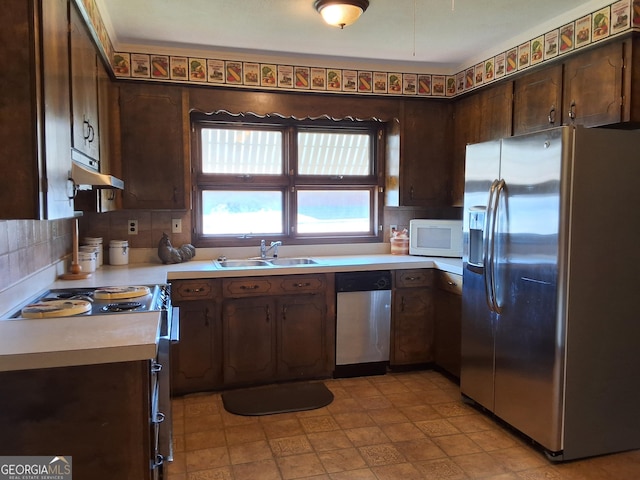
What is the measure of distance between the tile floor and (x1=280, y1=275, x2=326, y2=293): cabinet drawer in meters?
0.76

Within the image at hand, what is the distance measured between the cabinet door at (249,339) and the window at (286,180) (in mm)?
734

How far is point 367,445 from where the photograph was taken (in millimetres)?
2652

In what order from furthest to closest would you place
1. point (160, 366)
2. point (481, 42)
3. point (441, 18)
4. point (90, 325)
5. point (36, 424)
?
point (481, 42) → point (441, 18) → point (160, 366) → point (90, 325) → point (36, 424)

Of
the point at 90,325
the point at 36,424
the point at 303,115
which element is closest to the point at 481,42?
the point at 303,115

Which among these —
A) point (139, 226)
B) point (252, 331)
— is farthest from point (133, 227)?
point (252, 331)

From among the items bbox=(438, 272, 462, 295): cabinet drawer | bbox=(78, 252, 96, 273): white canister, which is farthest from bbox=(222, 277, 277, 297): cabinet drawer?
bbox=(438, 272, 462, 295): cabinet drawer

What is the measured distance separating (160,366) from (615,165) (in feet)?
7.65

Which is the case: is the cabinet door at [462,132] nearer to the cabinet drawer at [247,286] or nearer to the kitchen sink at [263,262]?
the kitchen sink at [263,262]

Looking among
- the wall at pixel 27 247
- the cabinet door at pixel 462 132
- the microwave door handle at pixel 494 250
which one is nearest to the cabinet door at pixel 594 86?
the microwave door handle at pixel 494 250

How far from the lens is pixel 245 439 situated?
2.72 m

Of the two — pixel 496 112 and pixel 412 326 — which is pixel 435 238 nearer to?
pixel 412 326

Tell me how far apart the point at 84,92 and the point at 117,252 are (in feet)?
4.81

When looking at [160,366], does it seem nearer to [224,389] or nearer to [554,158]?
[224,389]

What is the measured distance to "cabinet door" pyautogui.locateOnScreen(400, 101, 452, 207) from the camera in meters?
3.99
